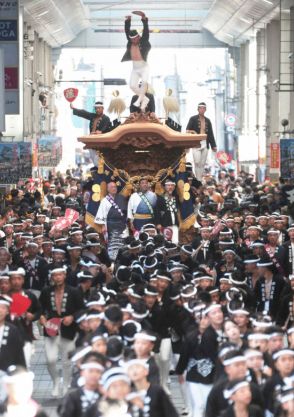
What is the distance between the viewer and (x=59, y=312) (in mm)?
17672

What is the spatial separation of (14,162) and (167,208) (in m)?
10.5

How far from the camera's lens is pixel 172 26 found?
77812 millimetres

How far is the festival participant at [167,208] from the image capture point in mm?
27188

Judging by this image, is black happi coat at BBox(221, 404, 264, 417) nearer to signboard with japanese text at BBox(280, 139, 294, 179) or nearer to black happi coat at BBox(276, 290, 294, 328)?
black happi coat at BBox(276, 290, 294, 328)

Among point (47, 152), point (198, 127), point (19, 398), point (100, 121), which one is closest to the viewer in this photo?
point (19, 398)

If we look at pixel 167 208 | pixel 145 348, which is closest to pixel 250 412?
pixel 145 348

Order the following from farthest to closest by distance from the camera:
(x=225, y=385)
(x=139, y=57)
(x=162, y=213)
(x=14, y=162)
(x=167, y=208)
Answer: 1. (x=14, y=162)
2. (x=139, y=57)
3. (x=167, y=208)
4. (x=162, y=213)
5. (x=225, y=385)

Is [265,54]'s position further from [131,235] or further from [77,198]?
[131,235]

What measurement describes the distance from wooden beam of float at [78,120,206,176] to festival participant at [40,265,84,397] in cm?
1139

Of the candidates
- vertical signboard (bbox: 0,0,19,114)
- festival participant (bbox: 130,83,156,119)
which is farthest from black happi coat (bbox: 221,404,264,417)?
vertical signboard (bbox: 0,0,19,114)

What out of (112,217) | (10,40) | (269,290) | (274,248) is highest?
(10,40)

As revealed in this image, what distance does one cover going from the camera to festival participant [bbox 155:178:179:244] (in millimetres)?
27188

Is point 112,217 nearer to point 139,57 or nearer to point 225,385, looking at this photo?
point 139,57

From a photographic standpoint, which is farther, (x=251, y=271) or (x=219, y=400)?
(x=251, y=271)
